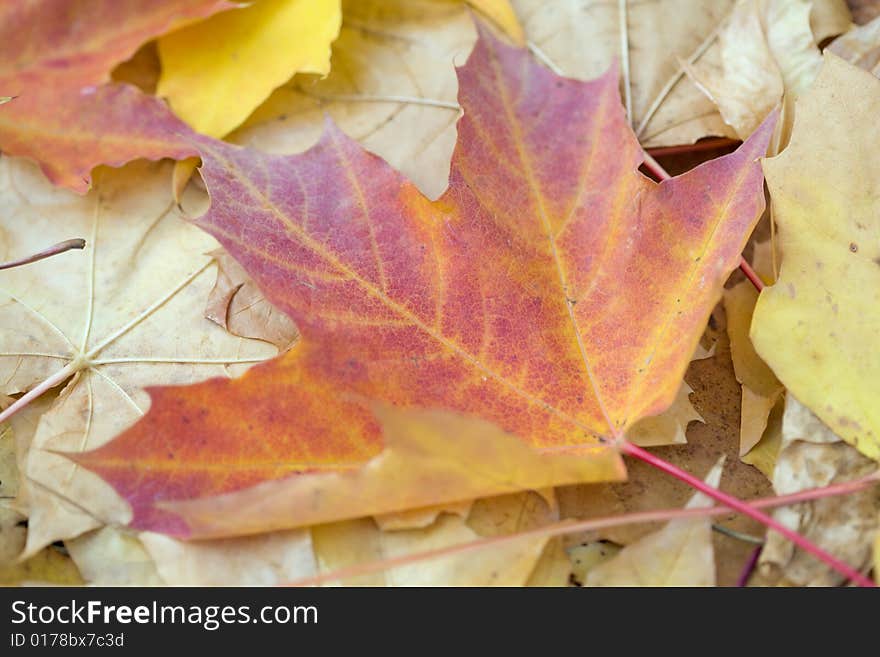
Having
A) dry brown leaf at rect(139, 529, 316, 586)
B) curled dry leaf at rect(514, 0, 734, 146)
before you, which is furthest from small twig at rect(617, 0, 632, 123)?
dry brown leaf at rect(139, 529, 316, 586)

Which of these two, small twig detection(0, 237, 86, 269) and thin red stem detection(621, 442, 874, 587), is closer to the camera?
thin red stem detection(621, 442, 874, 587)

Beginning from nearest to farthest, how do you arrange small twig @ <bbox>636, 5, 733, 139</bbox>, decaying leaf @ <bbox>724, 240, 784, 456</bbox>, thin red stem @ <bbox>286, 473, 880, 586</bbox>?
1. thin red stem @ <bbox>286, 473, 880, 586</bbox>
2. decaying leaf @ <bbox>724, 240, 784, 456</bbox>
3. small twig @ <bbox>636, 5, 733, 139</bbox>

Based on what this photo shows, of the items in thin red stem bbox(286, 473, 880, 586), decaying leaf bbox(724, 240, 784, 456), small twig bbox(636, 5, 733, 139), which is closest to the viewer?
thin red stem bbox(286, 473, 880, 586)

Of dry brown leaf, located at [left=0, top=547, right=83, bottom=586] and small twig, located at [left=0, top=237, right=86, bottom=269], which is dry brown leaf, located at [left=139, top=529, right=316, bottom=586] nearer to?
dry brown leaf, located at [left=0, top=547, right=83, bottom=586]

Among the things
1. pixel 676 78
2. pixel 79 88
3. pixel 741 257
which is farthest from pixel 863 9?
pixel 79 88

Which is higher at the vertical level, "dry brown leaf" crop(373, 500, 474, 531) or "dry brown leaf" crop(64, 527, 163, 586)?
"dry brown leaf" crop(373, 500, 474, 531)

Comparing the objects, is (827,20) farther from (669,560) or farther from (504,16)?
(669,560)

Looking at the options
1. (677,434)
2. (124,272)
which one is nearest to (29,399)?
(124,272)
